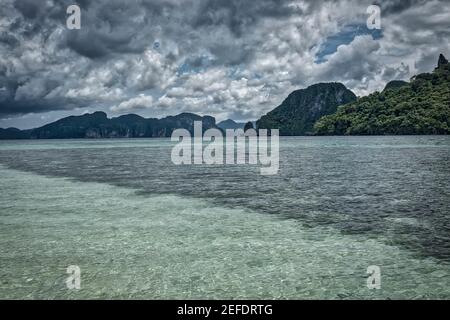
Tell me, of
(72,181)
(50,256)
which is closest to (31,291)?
(50,256)

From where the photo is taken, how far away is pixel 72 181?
33375 millimetres

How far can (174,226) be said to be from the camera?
16.9m

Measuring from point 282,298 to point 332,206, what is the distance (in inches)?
459

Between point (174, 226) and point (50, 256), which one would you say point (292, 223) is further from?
point (50, 256)
